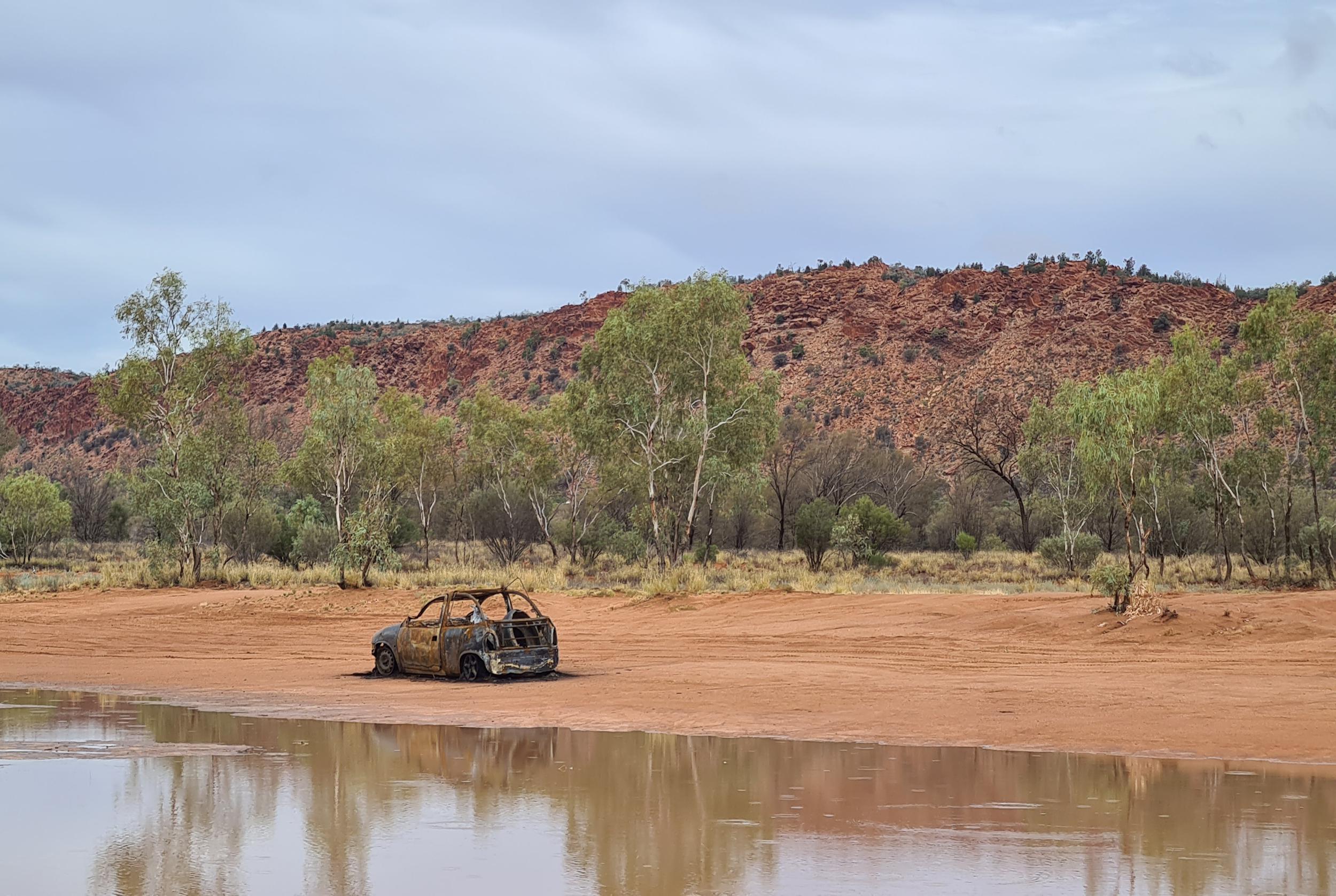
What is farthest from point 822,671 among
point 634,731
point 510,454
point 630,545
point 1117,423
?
point 510,454

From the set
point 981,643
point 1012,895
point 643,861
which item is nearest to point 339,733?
point 643,861

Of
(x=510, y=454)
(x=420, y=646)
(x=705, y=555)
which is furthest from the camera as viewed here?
(x=510, y=454)

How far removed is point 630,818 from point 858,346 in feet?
254

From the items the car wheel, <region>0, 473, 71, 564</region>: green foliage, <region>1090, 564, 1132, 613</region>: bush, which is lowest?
the car wheel

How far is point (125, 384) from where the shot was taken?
40250 millimetres

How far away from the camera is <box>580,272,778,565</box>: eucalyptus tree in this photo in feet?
123

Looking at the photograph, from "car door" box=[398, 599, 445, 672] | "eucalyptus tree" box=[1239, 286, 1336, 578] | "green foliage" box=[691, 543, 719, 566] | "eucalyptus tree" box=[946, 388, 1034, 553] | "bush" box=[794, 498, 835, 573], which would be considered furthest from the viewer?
"eucalyptus tree" box=[946, 388, 1034, 553]

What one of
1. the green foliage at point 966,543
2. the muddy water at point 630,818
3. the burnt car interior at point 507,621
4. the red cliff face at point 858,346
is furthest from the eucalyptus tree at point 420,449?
the muddy water at point 630,818

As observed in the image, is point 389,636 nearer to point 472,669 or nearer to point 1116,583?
point 472,669

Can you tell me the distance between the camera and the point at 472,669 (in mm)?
19656

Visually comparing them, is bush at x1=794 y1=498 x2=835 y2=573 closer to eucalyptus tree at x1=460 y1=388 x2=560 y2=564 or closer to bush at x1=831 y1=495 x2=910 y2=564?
bush at x1=831 y1=495 x2=910 y2=564

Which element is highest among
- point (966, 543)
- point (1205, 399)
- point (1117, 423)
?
point (1205, 399)

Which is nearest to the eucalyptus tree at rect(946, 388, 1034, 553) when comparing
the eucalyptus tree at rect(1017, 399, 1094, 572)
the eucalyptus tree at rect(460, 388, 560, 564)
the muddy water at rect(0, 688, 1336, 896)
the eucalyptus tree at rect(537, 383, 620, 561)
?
the eucalyptus tree at rect(1017, 399, 1094, 572)

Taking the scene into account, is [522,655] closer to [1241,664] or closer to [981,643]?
[981,643]
